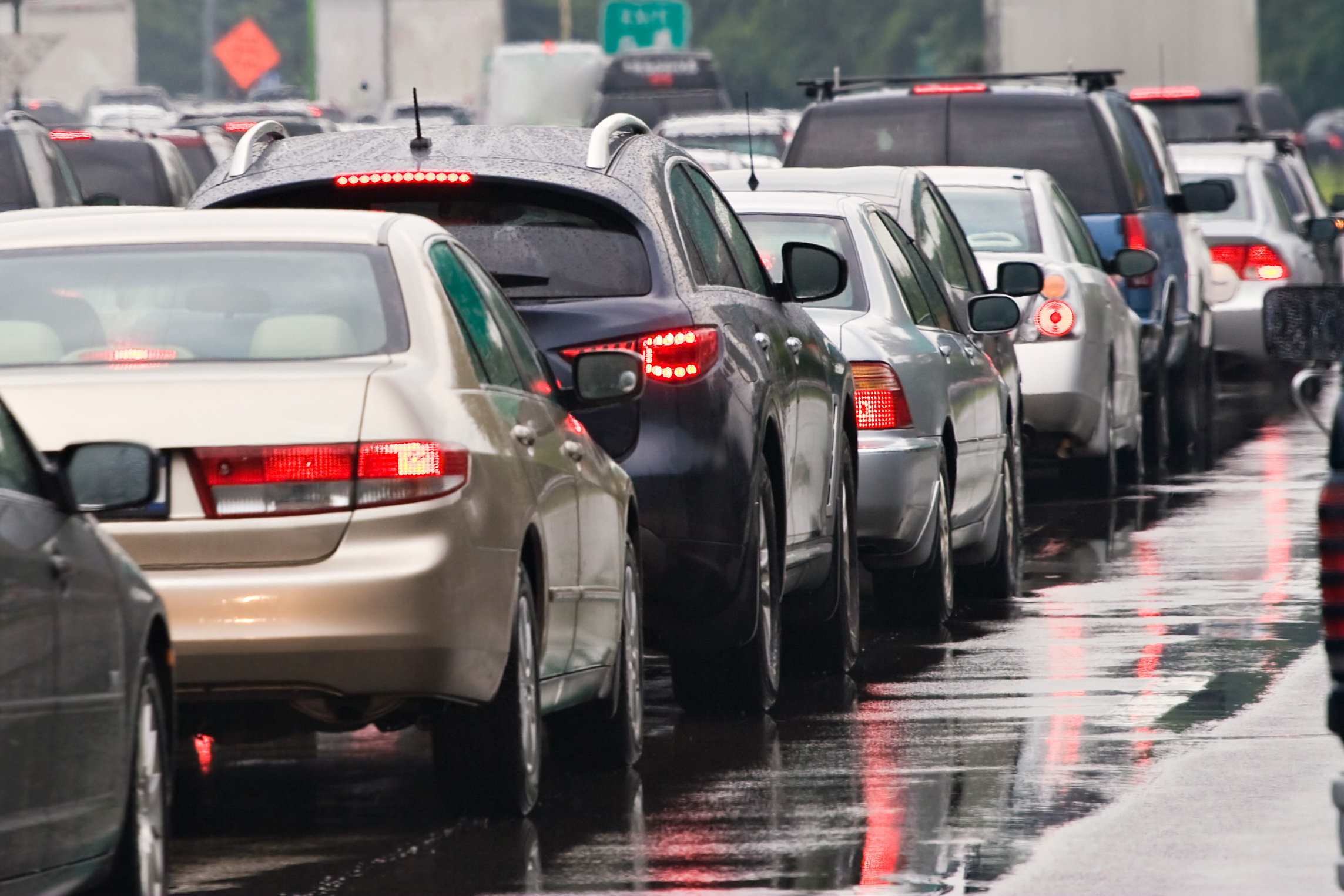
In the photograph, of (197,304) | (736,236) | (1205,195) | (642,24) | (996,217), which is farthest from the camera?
(642,24)

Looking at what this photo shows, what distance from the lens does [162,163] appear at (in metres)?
24.1

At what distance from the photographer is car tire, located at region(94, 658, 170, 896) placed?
6.19 m

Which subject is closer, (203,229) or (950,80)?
(203,229)

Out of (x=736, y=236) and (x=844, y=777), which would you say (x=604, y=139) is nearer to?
(x=736, y=236)

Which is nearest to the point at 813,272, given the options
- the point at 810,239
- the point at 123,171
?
the point at 810,239

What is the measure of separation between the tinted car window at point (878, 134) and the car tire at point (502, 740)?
40.2 ft

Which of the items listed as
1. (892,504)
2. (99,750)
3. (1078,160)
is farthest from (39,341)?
(1078,160)

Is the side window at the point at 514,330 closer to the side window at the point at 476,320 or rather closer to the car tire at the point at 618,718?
the side window at the point at 476,320

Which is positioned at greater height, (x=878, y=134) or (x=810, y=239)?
(x=878, y=134)

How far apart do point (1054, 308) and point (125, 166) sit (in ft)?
31.1

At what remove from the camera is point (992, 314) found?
13.5 meters

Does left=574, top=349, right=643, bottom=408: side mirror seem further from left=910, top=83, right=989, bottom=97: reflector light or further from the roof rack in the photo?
left=910, top=83, right=989, bottom=97: reflector light

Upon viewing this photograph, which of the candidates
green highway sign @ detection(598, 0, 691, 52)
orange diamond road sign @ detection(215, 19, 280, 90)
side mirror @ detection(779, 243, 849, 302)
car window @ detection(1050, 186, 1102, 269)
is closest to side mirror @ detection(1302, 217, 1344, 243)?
car window @ detection(1050, 186, 1102, 269)

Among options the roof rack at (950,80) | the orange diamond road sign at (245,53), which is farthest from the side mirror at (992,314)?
the orange diamond road sign at (245,53)
